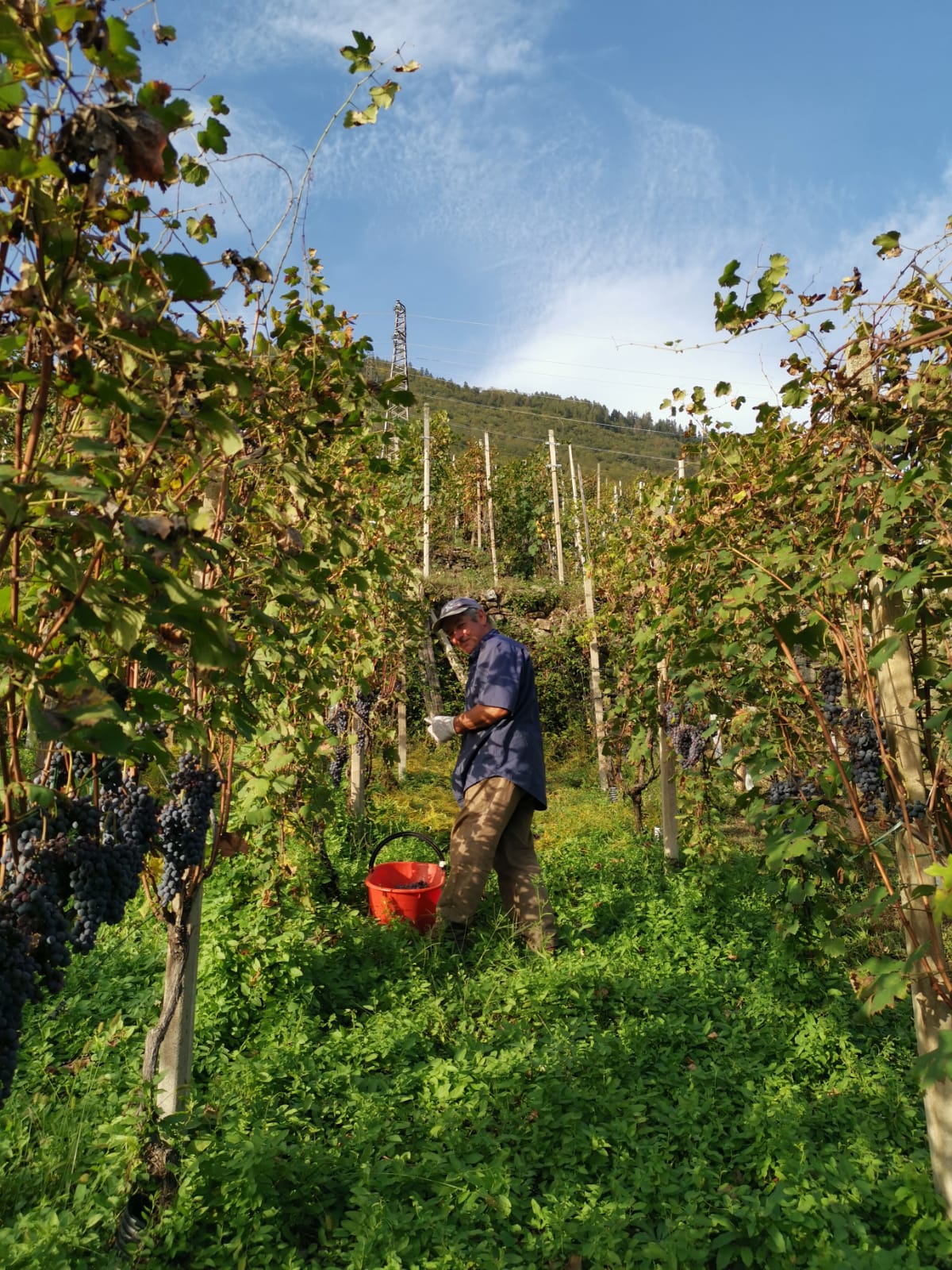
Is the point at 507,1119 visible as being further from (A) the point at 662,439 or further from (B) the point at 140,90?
(A) the point at 662,439

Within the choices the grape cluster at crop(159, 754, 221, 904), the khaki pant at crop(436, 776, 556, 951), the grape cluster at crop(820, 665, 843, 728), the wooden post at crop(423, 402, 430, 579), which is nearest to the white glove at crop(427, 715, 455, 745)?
the khaki pant at crop(436, 776, 556, 951)

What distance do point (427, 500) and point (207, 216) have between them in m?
14.1

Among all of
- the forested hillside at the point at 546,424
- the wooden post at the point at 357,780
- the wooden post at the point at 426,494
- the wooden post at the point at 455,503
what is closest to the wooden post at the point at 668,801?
the wooden post at the point at 357,780

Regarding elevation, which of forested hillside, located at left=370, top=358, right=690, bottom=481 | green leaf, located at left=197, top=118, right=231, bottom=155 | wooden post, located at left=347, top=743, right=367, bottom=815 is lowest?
wooden post, located at left=347, top=743, right=367, bottom=815

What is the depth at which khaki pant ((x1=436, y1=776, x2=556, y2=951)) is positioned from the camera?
13.1 feet

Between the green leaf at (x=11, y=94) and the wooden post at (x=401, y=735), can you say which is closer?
the green leaf at (x=11, y=94)

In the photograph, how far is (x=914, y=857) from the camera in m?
2.27

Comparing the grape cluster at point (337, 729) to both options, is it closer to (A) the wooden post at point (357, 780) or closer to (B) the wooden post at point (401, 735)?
(A) the wooden post at point (357, 780)

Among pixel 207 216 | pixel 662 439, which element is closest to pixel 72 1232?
pixel 207 216

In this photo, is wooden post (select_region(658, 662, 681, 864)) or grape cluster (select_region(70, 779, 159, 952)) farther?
wooden post (select_region(658, 662, 681, 864))

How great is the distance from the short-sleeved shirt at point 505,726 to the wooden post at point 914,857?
1.90m

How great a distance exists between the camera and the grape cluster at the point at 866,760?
8.48 feet

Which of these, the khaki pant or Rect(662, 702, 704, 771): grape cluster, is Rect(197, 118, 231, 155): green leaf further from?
Rect(662, 702, 704, 771): grape cluster

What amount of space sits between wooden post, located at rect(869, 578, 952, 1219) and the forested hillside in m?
54.7
